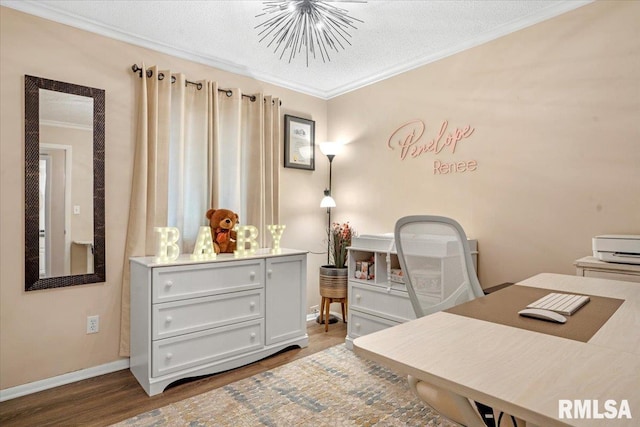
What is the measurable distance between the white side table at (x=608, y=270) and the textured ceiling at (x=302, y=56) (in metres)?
1.69

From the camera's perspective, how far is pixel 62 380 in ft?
8.24

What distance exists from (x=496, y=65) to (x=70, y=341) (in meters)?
3.74

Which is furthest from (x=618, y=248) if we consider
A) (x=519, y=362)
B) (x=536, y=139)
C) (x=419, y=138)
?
(x=419, y=138)

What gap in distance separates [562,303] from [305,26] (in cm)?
234

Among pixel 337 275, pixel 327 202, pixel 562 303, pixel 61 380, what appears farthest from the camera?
pixel 327 202

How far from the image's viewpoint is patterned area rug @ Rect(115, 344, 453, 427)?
2033 mm

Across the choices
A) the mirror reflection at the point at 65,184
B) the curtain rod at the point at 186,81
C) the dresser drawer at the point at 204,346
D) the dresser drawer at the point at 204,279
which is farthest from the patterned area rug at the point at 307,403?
the curtain rod at the point at 186,81

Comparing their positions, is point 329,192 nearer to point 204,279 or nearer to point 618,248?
point 204,279

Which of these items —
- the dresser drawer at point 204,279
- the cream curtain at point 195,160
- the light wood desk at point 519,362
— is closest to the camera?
the light wood desk at point 519,362

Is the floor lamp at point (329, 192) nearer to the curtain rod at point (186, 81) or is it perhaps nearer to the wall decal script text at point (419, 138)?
the wall decal script text at point (419, 138)

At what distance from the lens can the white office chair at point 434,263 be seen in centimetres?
152

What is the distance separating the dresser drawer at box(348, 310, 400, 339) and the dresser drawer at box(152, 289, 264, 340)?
2.74ft

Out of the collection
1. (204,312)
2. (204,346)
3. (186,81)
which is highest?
(186,81)

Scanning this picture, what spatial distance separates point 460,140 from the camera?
9.79 feet
